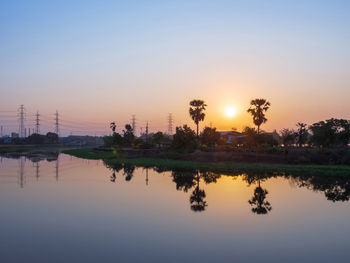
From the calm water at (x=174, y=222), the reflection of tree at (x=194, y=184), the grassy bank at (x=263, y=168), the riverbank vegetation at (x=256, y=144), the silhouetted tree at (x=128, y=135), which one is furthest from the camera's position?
the silhouetted tree at (x=128, y=135)

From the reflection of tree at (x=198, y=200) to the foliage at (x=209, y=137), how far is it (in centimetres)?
4182

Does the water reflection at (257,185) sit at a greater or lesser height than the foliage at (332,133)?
lesser

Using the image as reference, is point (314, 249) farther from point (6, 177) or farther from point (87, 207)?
point (6, 177)

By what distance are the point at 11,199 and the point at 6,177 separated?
48.2ft

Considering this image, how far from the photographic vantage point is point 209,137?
70750 mm

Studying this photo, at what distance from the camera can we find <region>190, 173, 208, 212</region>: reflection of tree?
21.3 metres

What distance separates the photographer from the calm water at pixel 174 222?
13109 mm

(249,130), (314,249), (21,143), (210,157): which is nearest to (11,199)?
(314,249)

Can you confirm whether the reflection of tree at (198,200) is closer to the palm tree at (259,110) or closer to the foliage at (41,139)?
the palm tree at (259,110)

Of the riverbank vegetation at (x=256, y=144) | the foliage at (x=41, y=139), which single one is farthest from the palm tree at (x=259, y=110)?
the foliage at (x=41, y=139)

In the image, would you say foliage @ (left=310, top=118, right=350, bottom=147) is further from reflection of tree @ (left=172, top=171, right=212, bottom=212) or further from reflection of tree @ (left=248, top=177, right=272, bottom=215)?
reflection of tree @ (left=248, top=177, right=272, bottom=215)

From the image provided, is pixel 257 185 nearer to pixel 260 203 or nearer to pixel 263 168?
pixel 260 203

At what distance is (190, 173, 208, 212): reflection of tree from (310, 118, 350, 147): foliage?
4463 centimetres

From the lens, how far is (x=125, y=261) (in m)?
12.2
